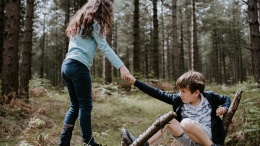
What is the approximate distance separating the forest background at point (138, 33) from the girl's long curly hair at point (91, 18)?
288cm

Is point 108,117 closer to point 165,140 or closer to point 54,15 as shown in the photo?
point 165,140

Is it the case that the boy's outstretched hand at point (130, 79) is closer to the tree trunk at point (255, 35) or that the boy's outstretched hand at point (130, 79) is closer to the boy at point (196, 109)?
the boy at point (196, 109)

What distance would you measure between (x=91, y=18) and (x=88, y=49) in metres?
0.40

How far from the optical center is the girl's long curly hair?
353 centimetres

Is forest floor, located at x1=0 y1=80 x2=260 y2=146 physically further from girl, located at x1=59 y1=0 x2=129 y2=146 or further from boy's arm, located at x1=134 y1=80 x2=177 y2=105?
boy's arm, located at x1=134 y1=80 x2=177 y2=105

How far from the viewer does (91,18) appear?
11.6 ft

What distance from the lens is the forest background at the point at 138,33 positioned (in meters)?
6.71

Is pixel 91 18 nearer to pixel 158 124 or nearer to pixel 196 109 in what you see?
pixel 196 109

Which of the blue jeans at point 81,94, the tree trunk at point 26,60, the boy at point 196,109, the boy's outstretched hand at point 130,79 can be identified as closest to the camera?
the boy at point 196,109

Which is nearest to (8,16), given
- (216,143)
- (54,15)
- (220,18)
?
(216,143)

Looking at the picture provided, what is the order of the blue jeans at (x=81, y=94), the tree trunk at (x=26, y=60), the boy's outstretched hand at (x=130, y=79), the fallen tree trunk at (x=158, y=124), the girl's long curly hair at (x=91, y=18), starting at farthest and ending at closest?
the tree trunk at (x=26, y=60) < the girl's long curly hair at (x=91, y=18) < the blue jeans at (x=81, y=94) < the boy's outstretched hand at (x=130, y=79) < the fallen tree trunk at (x=158, y=124)

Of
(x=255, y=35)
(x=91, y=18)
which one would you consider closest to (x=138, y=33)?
(x=255, y=35)

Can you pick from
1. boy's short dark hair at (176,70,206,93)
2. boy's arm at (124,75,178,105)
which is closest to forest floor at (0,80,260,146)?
boy's arm at (124,75,178,105)

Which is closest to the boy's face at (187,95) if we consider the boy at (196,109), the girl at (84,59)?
the boy at (196,109)
